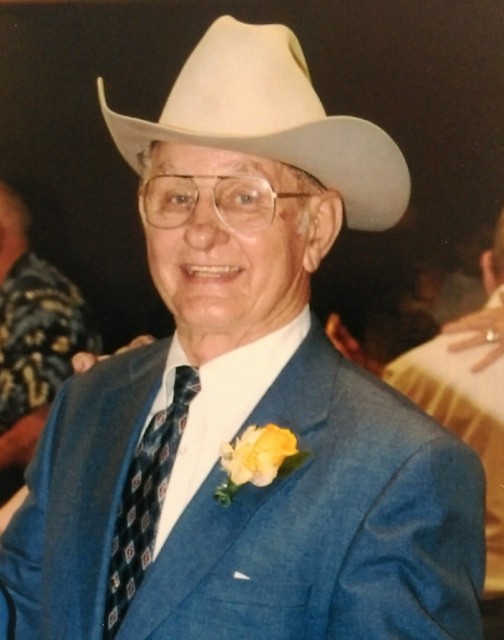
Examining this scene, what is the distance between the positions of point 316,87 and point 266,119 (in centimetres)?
29

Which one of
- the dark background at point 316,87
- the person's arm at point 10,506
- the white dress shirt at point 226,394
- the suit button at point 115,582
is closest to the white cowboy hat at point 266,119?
the dark background at point 316,87

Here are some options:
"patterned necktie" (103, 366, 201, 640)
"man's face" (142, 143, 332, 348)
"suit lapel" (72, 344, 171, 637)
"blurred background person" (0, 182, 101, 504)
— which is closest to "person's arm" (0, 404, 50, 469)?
"blurred background person" (0, 182, 101, 504)

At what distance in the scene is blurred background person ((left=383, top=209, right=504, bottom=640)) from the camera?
142 centimetres

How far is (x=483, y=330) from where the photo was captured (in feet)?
4.70

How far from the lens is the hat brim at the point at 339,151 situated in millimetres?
1180

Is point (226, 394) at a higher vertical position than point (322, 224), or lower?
lower

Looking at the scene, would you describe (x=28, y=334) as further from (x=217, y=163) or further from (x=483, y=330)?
(x=483, y=330)

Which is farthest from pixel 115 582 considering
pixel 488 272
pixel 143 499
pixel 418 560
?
pixel 488 272

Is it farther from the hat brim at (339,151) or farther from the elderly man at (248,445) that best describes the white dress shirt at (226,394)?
the hat brim at (339,151)

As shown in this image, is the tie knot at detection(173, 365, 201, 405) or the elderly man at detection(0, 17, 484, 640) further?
the tie knot at detection(173, 365, 201, 405)

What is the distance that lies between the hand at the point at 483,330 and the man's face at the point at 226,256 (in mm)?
351

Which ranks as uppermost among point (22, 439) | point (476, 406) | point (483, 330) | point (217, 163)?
point (217, 163)

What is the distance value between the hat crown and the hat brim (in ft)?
0.13

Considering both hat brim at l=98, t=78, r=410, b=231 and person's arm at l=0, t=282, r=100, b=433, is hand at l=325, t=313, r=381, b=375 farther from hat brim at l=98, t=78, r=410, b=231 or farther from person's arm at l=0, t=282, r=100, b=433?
person's arm at l=0, t=282, r=100, b=433
